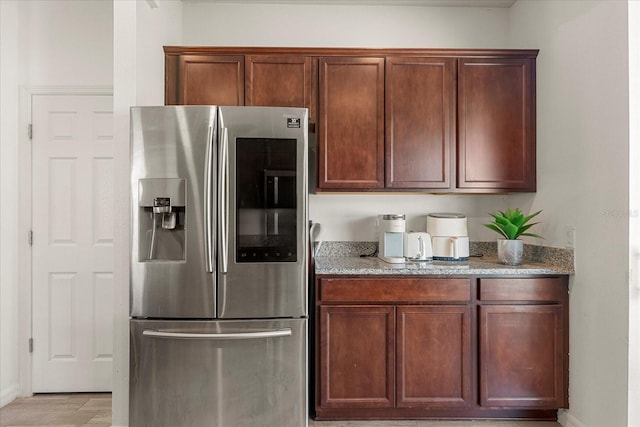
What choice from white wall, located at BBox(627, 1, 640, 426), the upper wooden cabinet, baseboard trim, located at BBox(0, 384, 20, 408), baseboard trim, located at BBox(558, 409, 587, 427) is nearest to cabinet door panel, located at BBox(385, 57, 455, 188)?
the upper wooden cabinet

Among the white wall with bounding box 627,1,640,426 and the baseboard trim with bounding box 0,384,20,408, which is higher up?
the white wall with bounding box 627,1,640,426

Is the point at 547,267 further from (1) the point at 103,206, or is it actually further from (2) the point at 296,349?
(1) the point at 103,206

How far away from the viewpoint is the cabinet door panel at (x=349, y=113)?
2.64m

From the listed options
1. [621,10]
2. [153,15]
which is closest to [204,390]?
[153,15]

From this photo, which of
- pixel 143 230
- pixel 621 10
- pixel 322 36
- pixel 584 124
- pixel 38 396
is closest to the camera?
pixel 621 10

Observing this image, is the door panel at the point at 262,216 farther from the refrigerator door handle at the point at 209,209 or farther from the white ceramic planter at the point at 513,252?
the white ceramic planter at the point at 513,252

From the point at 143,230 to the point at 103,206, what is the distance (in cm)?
104

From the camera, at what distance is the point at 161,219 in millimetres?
2061

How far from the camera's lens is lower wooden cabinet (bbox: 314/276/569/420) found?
2338 millimetres

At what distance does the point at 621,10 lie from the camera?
1.93 meters

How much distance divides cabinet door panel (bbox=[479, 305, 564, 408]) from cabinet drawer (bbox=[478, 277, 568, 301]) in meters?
0.05

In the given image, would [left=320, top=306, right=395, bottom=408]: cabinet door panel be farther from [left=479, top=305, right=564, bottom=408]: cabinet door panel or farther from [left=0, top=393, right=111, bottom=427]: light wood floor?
[left=0, top=393, right=111, bottom=427]: light wood floor

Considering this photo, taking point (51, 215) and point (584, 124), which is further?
point (51, 215)

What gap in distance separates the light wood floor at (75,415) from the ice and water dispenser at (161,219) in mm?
1245
